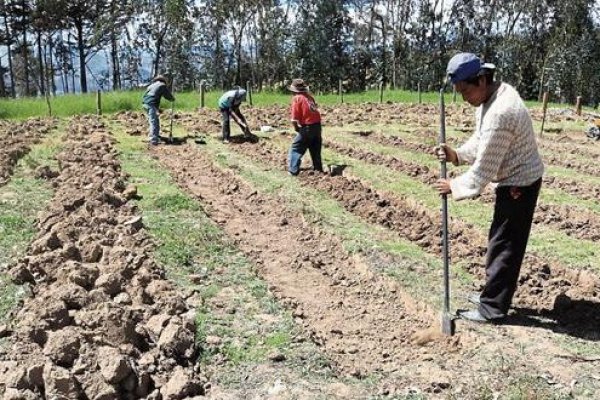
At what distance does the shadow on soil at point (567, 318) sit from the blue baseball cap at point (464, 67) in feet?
5.85

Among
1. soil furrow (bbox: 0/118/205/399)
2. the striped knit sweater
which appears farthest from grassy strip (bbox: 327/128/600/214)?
soil furrow (bbox: 0/118/205/399)

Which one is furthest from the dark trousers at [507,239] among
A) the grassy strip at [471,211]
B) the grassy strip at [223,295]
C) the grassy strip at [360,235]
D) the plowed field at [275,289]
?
the grassy strip at [471,211]

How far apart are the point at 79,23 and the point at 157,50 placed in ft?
16.2

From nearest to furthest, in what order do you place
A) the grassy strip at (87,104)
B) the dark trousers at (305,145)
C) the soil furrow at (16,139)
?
1. the dark trousers at (305,145)
2. the soil furrow at (16,139)
3. the grassy strip at (87,104)

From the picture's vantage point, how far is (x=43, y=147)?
13109mm

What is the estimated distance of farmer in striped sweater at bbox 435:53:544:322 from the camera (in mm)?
4117

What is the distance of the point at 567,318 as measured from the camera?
187 inches

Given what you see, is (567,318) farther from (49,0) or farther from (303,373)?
(49,0)

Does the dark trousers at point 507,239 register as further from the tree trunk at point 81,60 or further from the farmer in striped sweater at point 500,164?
the tree trunk at point 81,60

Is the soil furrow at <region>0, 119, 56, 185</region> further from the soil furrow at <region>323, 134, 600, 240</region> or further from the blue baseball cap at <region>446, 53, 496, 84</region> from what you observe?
the blue baseball cap at <region>446, 53, 496, 84</region>

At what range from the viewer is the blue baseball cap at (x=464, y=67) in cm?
408

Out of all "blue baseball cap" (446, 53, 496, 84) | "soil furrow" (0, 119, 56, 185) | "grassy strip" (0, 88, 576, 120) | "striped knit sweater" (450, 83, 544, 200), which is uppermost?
"blue baseball cap" (446, 53, 496, 84)

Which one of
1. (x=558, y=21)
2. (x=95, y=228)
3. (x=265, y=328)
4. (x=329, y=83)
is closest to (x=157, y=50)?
(x=329, y=83)

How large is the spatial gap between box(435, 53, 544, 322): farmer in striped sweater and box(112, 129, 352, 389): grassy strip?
1.39 metres
